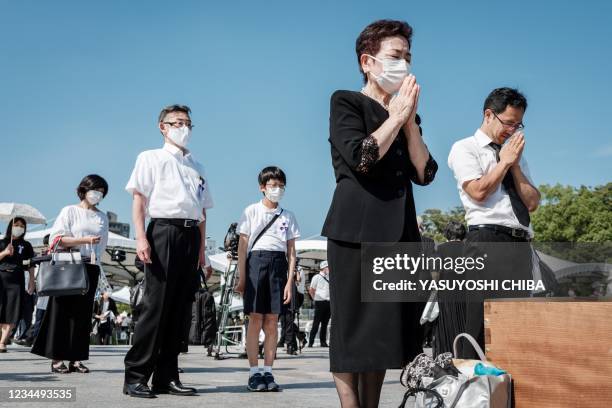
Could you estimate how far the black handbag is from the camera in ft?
24.9

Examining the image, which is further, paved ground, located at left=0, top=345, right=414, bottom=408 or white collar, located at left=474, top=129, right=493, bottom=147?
paved ground, located at left=0, top=345, right=414, bottom=408

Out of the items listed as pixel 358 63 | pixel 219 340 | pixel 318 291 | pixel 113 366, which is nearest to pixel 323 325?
pixel 318 291

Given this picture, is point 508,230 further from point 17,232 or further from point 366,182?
point 17,232

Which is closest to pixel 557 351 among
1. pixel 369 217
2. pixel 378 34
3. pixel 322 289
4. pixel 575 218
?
pixel 369 217

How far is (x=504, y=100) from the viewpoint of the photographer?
4.55m

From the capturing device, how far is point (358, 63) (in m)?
3.33

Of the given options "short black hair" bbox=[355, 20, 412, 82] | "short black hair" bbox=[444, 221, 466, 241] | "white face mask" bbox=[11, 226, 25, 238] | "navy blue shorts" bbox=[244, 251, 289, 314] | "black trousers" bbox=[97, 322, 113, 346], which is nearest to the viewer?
"short black hair" bbox=[355, 20, 412, 82]

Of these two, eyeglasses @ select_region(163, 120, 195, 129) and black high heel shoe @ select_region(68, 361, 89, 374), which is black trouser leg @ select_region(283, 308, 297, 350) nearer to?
black high heel shoe @ select_region(68, 361, 89, 374)

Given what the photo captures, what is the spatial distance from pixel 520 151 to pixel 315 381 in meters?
4.07

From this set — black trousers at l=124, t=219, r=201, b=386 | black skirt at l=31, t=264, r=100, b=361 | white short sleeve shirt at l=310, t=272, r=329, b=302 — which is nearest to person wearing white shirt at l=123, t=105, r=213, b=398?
black trousers at l=124, t=219, r=201, b=386

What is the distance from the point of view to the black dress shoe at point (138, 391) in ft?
18.3

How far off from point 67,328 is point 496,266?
5148 millimetres

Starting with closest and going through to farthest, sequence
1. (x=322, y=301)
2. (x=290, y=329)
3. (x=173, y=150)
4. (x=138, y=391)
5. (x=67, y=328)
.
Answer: (x=138, y=391), (x=173, y=150), (x=67, y=328), (x=290, y=329), (x=322, y=301)

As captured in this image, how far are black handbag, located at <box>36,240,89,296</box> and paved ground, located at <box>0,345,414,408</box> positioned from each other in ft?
2.78
